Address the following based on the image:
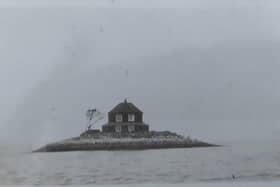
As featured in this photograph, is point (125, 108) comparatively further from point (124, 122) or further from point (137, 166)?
point (137, 166)

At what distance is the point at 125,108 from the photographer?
0.93 metres

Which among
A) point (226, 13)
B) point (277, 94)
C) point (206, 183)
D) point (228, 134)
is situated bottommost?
point (206, 183)

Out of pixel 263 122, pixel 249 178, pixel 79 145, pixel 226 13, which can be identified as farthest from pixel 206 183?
pixel 226 13

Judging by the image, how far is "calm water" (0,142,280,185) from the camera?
2.99 feet

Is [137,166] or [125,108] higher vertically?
[125,108]

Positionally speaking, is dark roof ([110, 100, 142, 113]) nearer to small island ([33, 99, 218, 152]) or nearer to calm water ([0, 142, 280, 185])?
small island ([33, 99, 218, 152])

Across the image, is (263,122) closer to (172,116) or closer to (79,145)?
(172,116)

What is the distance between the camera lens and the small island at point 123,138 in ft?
3.02

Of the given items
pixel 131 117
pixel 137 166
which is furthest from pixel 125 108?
pixel 137 166

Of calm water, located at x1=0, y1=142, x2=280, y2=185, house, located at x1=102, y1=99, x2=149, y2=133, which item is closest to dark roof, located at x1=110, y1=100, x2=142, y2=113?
house, located at x1=102, y1=99, x2=149, y2=133

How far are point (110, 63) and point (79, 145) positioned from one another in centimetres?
22

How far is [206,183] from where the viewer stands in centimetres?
92

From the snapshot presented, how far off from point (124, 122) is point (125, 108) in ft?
0.11

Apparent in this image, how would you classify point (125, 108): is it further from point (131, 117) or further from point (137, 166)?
point (137, 166)
